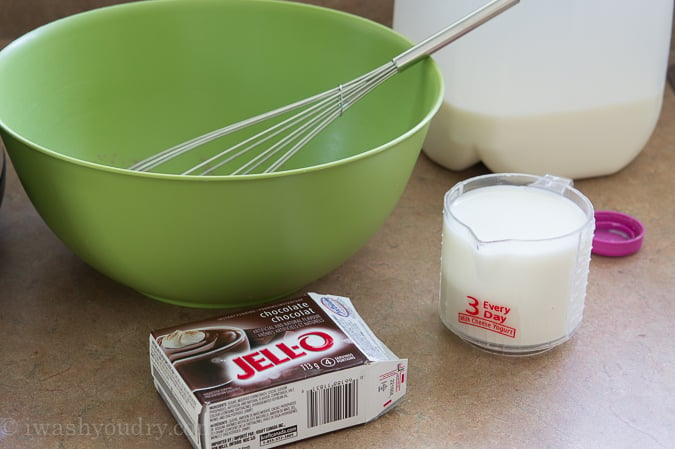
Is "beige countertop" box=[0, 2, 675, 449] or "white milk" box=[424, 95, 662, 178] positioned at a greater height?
"white milk" box=[424, 95, 662, 178]

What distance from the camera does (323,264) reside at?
0.76 metres

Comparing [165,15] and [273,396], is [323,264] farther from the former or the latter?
[165,15]

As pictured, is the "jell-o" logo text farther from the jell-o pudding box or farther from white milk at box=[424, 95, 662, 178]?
white milk at box=[424, 95, 662, 178]

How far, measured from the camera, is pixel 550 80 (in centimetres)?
91

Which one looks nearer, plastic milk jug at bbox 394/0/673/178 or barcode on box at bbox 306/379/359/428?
barcode on box at bbox 306/379/359/428

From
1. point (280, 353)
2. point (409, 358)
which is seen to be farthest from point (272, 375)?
point (409, 358)

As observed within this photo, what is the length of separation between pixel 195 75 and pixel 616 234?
1.55 ft

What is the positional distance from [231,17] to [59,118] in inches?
8.1

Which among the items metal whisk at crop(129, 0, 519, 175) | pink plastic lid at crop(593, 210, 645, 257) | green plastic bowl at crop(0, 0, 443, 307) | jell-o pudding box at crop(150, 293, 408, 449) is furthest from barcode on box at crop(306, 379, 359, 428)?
pink plastic lid at crop(593, 210, 645, 257)

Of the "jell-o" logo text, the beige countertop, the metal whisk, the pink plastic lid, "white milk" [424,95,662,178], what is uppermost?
the metal whisk

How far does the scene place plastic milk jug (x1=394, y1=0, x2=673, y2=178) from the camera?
35.0 inches

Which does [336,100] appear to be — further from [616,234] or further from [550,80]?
[616,234]

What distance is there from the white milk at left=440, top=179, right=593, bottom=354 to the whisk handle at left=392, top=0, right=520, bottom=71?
0.44 ft

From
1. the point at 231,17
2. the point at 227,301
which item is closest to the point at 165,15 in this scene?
the point at 231,17
